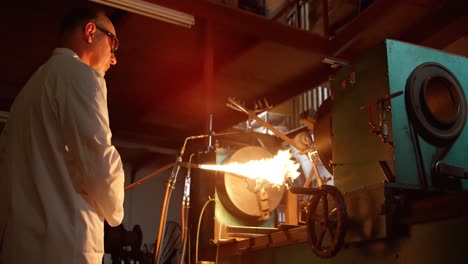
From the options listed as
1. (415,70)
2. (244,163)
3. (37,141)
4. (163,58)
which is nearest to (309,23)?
(163,58)

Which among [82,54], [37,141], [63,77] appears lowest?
[37,141]

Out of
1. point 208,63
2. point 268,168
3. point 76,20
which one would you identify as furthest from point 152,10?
point 76,20

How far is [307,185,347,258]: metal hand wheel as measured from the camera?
214 cm

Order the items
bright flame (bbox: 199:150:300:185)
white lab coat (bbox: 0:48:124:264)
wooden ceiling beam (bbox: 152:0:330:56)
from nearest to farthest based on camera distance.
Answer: white lab coat (bbox: 0:48:124:264) → bright flame (bbox: 199:150:300:185) → wooden ceiling beam (bbox: 152:0:330:56)

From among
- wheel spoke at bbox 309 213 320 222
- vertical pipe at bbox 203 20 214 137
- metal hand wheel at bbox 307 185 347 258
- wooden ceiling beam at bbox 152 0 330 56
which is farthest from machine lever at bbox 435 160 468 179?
wooden ceiling beam at bbox 152 0 330 56

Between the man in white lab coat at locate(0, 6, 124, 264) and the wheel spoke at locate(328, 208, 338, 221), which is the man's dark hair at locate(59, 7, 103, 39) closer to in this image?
the man in white lab coat at locate(0, 6, 124, 264)

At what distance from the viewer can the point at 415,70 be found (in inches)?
89.7

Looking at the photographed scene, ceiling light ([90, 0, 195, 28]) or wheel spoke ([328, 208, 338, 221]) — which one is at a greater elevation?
ceiling light ([90, 0, 195, 28])

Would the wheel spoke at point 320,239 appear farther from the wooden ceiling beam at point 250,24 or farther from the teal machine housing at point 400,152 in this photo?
the wooden ceiling beam at point 250,24

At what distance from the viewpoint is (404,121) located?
2.19m

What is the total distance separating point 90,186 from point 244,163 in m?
1.96

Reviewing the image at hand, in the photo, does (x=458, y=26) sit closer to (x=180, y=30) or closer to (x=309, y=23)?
(x=180, y=30)

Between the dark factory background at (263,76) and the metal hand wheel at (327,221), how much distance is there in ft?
0.28

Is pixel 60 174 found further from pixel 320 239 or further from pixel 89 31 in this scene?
pixel 320 239
